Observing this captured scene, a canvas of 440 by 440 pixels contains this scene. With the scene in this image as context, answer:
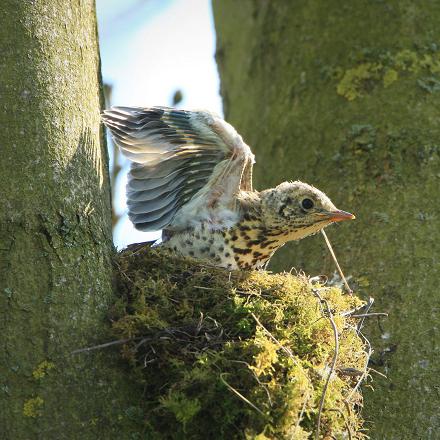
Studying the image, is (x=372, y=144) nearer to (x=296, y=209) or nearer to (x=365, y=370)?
(x=296, y=209)

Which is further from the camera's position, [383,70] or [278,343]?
[383,70]

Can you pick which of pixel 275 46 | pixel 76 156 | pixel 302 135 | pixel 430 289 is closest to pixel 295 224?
pixel 302 135

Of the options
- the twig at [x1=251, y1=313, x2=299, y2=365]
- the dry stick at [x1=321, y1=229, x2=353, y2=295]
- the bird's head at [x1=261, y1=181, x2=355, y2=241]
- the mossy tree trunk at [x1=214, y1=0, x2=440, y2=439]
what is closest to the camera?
the twig at [x1=251, y1=313, x2=299, y2=365]

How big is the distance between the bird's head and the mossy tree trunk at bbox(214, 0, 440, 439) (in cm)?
8

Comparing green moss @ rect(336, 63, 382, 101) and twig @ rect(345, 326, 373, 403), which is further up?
green moss @ rect(336, 63, 382, 101)

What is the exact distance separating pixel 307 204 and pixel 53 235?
1.92 m

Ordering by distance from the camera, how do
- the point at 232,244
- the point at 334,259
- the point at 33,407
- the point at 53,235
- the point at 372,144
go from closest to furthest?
the point at 33,407
the point at 53,235
the point at 334,259
the point at 372,144
the point at 232,244

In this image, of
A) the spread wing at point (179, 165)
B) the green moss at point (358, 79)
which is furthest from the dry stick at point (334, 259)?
the green moss at point (358, 79)

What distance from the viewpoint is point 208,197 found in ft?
15.1

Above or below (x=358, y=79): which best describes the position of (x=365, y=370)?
below

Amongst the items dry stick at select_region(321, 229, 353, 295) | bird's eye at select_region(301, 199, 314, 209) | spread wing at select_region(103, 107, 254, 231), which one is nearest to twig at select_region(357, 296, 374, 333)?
dry stick at select_region(321, 229, 353, 295)

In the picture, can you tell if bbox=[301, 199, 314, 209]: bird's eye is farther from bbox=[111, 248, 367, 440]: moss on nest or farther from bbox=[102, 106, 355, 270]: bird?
bbox=[111, 248, 367, 440]: moss on nest

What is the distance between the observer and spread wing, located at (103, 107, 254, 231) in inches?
166

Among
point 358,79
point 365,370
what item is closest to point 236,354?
point 365,370
